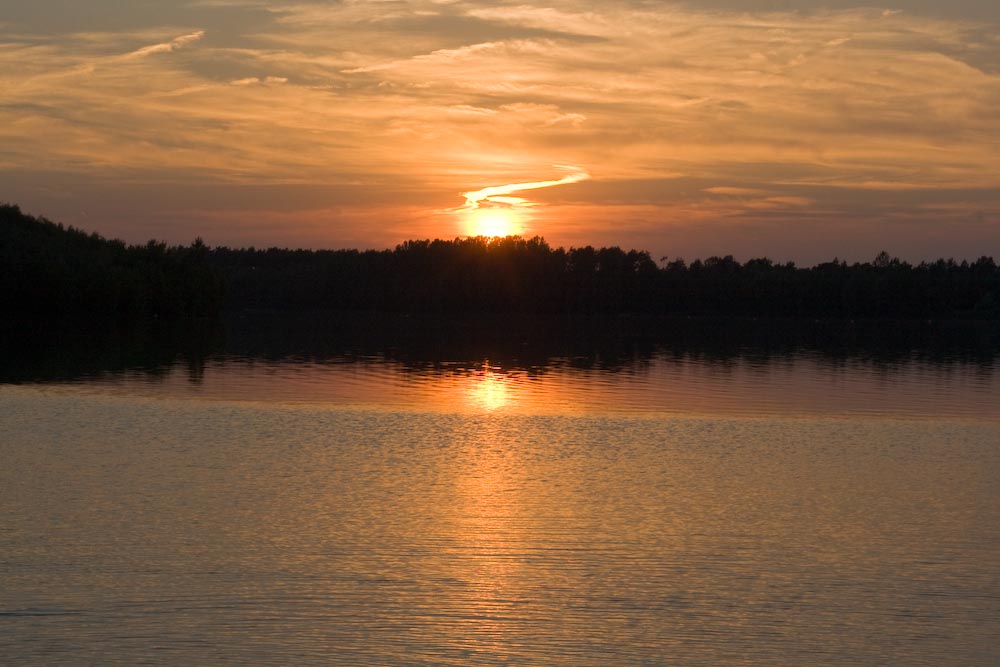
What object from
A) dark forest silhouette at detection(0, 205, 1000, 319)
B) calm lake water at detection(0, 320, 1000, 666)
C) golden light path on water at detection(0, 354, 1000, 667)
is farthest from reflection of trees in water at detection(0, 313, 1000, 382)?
dark forest silhouette at detection(0, 205, 1000, 319)

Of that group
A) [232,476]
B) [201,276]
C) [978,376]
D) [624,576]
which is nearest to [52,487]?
[232,476]

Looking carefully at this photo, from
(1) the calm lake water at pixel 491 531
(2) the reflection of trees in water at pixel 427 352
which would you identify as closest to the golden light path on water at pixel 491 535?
(1) the calm lake water at pixel 491 531

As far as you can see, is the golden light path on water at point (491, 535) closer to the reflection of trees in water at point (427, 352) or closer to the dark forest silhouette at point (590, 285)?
the reflection of trees in water at point (427, 352)

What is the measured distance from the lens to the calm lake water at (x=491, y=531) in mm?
10359

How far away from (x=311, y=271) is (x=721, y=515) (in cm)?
15961

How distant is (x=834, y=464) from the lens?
69.4 feet

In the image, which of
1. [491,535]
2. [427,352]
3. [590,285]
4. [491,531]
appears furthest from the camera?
[590,285]

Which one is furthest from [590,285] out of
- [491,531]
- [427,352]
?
[491,531]

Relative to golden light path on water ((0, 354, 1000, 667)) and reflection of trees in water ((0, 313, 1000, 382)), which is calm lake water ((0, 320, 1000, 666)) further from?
reflection of trees in water ((0, 313, 1000, 382))

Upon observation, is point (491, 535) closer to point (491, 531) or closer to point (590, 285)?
point (491, 531)

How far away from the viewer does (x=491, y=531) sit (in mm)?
14742

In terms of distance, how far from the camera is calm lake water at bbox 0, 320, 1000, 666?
34.0 ft

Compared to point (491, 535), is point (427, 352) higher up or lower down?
higher up

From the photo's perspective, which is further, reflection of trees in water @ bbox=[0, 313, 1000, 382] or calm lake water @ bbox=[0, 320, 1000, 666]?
reflection of trees in water @ bbox=[0, 313, 1000, 382]
